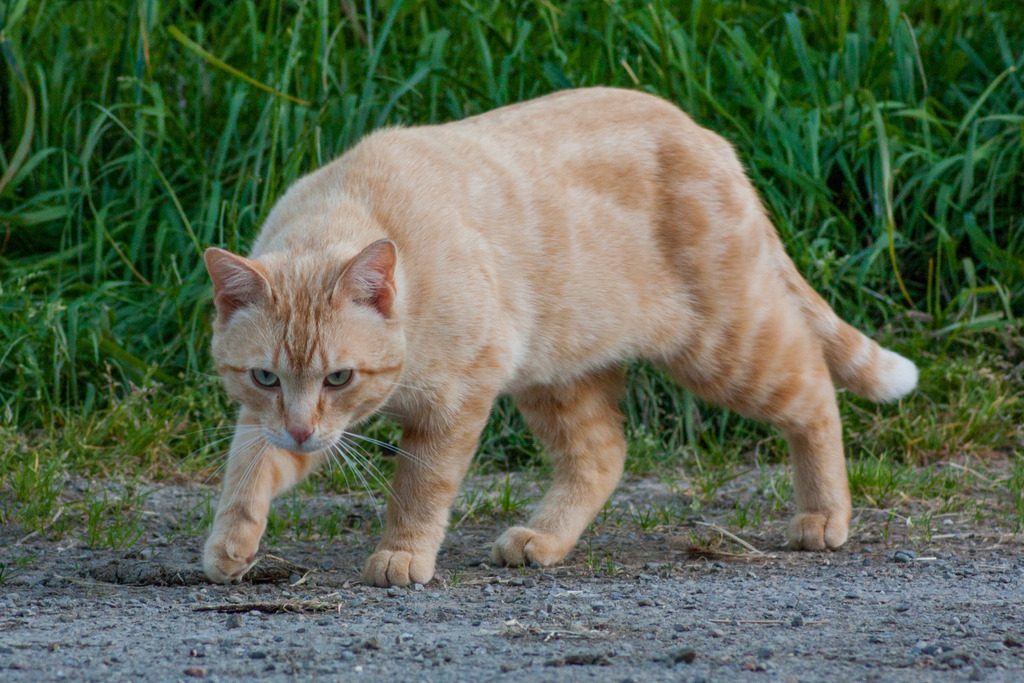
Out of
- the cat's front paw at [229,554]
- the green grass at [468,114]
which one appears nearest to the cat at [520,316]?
the cat's front paw at [229,554]

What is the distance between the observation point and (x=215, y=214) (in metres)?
5.02

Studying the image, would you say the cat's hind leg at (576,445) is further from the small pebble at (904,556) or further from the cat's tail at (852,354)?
the small pebble at (904,556)

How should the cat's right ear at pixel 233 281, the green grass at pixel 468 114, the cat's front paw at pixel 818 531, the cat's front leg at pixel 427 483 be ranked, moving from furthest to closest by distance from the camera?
the green grass at pixel 468 114 < the cat's front paw at pixel 818 531 < the cat's front leg at pixel 427 483 < the cat's right ear at pixel 233 281

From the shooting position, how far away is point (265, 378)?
315 centimetres

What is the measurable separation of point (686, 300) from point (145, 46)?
111 inches

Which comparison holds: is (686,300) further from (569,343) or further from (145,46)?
(145,46)

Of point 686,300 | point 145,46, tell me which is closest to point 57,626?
point 686,300

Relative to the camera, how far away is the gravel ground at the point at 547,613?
2.41 metres

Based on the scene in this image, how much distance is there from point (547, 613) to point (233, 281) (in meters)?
1.19

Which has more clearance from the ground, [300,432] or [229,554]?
[300,432]

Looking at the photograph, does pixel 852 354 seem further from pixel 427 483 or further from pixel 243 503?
pixel 243 503

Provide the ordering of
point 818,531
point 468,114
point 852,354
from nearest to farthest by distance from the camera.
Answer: point 818,531 < point 852,354 < point 468,114

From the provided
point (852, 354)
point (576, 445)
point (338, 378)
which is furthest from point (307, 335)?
point (852, 354)

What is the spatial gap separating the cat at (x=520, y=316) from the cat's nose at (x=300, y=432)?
11 mm
